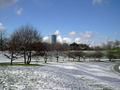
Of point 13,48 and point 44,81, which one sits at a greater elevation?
point 13,48

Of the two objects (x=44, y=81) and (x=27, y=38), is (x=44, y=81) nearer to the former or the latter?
(x=44, y=81)

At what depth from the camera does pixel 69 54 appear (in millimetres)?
44000

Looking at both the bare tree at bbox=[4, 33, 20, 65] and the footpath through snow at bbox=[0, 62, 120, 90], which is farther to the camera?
the bare tree at bbox=[4, 33, 20, 65]

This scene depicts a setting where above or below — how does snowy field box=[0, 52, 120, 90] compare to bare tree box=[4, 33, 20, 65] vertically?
below

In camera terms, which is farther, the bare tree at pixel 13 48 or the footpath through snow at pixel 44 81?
the bare tree at pixel 13 48

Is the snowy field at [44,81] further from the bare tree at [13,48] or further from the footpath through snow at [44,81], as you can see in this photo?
the bare tree at [13,48]

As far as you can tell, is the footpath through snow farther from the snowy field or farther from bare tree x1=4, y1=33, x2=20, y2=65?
bare tree x1=4, y1=33, x2=20, y2=65

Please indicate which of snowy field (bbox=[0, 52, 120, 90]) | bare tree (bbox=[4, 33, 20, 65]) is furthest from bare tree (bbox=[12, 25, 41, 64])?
snowy field (bbox=[0, 52, 120, 90])

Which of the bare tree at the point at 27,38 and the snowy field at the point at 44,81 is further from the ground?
the bare tree at the point at 27,38

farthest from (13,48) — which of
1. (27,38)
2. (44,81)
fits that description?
(44,81)

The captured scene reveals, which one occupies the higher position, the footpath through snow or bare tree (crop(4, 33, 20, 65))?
bare tree (crop(4, 33, 20, 65))

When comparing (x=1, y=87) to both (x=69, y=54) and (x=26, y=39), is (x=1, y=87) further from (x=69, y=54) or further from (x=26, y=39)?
(x=69, y=54)

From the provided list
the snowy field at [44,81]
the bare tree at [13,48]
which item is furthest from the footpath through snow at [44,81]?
the bare tree at [13,48]

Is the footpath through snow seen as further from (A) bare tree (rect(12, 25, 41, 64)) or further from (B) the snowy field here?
(A) bare tree (rect(12, 25, 41, 64))
